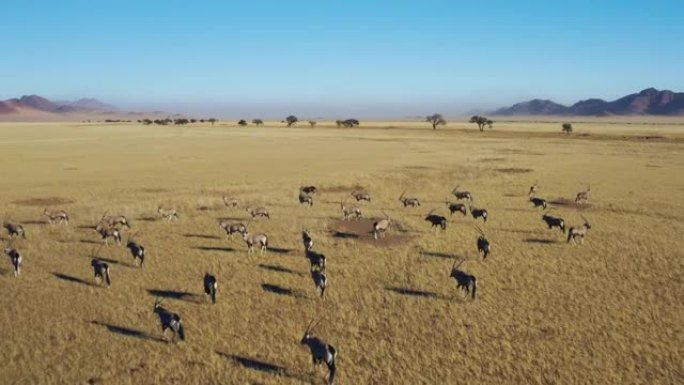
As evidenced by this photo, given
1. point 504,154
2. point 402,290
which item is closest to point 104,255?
point 402,290

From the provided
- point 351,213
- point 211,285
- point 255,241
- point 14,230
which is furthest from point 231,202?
point 211,285

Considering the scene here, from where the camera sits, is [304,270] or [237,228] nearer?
[304,270]

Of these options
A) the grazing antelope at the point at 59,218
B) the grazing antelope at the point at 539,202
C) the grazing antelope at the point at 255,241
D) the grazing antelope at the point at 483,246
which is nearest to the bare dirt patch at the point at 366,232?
the grazing antelope at the point at 483,246

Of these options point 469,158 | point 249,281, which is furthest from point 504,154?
point 249,281

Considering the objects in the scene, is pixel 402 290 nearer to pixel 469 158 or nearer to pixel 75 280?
pixel 75 280

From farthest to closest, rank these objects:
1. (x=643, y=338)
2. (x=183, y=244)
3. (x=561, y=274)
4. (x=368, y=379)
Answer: (x=183, y=244) < (x=561, y=274) < (x=643, y=338) < (x=368, y=379)

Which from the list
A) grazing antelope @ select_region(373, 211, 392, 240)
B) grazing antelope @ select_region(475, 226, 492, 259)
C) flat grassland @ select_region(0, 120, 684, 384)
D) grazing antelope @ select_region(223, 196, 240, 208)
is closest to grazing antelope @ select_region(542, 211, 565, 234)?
flat grassland @ select_region(0, 120, 684, 384)

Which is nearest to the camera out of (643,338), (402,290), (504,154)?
(643,338)
